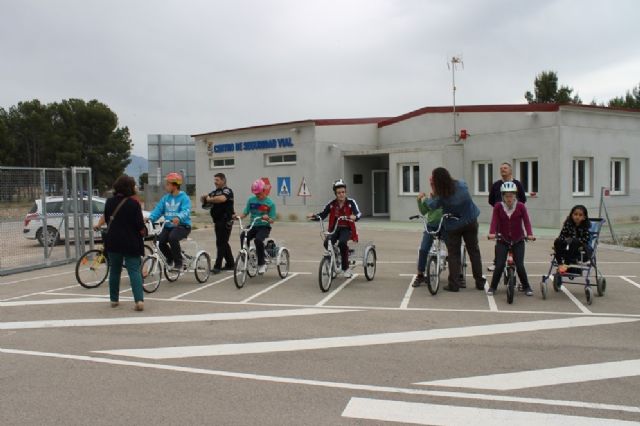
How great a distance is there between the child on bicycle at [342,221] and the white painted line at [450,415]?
212 inches

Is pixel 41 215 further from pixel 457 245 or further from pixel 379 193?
pixel 379 193

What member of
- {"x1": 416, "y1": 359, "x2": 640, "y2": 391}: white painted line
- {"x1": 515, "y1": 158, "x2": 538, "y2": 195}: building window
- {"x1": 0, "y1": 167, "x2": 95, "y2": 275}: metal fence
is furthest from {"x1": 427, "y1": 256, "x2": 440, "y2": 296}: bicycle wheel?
{"x1": 515, "y1": 158, "x2": 538, "y2": 195}: building window

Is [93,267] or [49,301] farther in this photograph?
[93,267]

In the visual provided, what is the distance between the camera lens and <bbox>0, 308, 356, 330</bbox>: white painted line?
25.1ft

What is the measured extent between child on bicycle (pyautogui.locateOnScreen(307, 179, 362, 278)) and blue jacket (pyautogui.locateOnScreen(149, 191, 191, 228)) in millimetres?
2051

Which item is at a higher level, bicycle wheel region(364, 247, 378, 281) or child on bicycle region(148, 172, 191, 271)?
child on bicycle region(148, 172, 191, 271)

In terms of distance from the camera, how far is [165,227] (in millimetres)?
10172

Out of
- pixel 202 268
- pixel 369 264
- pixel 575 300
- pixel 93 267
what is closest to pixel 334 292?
pixel 369 264

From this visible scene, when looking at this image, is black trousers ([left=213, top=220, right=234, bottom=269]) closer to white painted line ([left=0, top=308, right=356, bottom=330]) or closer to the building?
white painted line ([left=0, top=308, right=356, bottom=330])

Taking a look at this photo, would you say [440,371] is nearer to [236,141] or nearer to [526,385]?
[526,385]

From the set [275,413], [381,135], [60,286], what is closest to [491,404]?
[275,413]

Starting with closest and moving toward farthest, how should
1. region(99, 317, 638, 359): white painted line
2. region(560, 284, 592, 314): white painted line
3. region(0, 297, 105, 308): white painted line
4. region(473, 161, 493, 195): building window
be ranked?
region(99, 317, 638, 359): white painted line → region(560, 284, 592, 314): white painted line → region(0, 297, 105, 308): white painted line → region(473, 161, 493, 195): building window

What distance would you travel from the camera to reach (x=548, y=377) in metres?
5.31

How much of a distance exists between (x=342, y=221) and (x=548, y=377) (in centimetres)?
513
